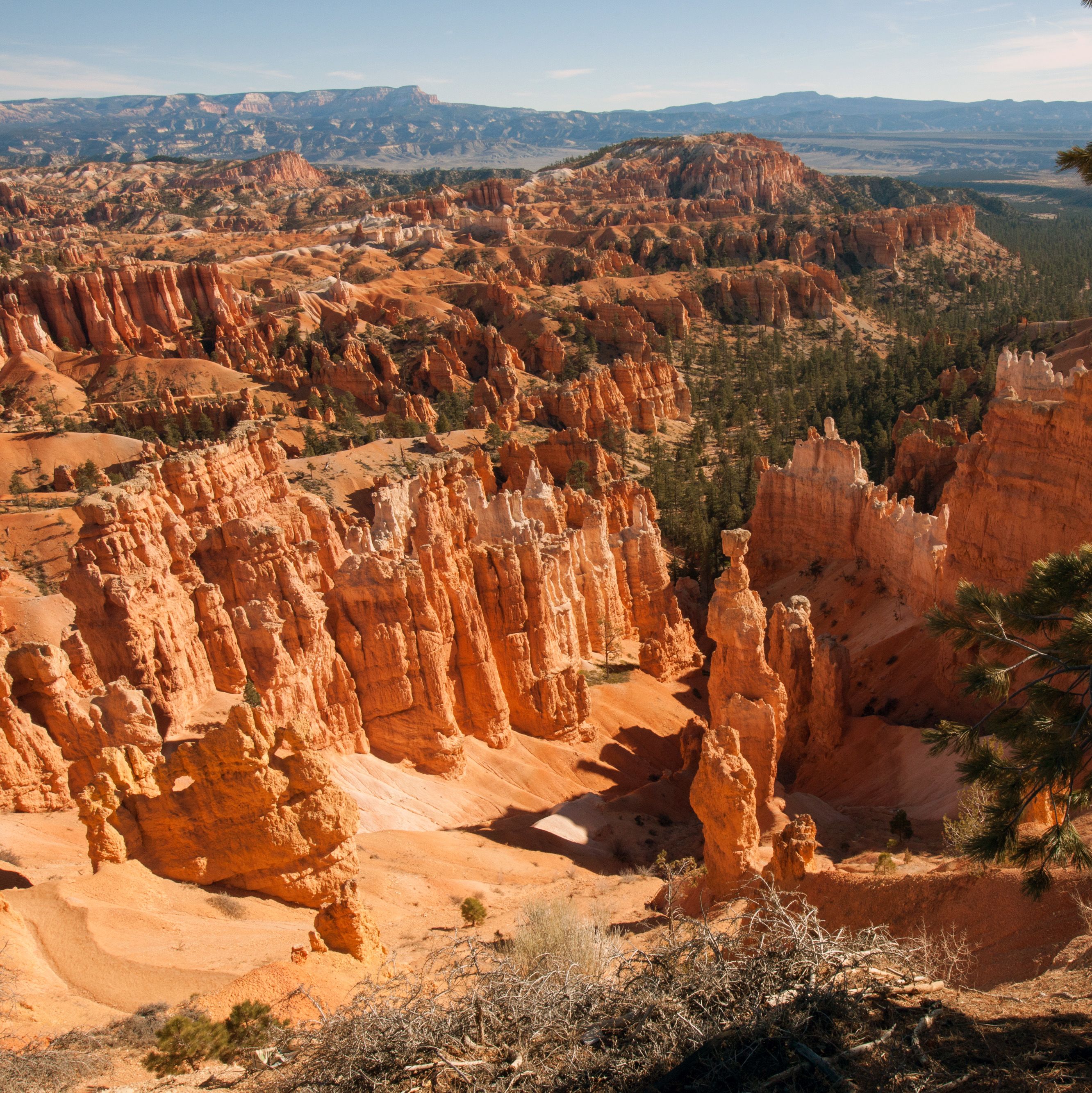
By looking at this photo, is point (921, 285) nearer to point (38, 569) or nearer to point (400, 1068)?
point (38, 569)

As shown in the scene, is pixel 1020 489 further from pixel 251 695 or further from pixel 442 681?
pixel 251 695

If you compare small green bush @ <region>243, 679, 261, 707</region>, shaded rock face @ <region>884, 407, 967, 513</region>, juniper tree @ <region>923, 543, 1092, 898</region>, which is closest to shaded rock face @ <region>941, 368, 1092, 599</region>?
shaded rock face @ <region>884, 407, 967, 513</region>

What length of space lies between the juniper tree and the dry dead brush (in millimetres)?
1685

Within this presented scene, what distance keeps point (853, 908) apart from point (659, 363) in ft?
210

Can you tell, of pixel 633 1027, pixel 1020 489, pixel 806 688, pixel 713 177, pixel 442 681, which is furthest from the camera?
pixel 713 177

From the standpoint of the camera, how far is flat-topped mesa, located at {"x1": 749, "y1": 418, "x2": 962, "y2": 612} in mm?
30969

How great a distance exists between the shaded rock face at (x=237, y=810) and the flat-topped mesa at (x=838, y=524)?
23.0 metres

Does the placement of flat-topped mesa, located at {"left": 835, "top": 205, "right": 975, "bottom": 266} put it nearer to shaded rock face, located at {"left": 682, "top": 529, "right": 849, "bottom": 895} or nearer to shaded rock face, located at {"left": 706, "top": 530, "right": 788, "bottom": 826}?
shaded rock face, located at {"left": 682, "top": 529, "right": 849, "bottom": 895}

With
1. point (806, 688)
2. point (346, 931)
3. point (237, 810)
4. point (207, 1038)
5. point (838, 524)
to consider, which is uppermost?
point (207, 1038)

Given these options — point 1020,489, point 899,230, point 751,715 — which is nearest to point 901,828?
point 751,715

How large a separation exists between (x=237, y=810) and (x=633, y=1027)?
8.22 m

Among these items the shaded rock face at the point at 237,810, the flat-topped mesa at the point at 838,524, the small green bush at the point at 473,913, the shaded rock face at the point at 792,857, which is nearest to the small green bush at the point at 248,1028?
the shaded rock face at the point at 237,810

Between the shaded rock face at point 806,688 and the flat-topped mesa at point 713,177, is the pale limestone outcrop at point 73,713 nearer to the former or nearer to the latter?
the shaded rock face at point 806,688

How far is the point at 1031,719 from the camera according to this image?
8.52 metres
